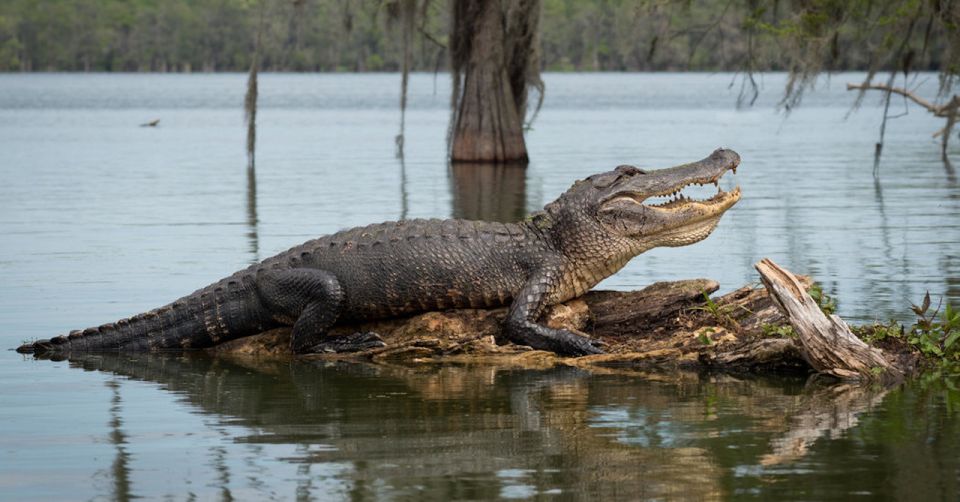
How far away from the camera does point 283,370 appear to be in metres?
10.3

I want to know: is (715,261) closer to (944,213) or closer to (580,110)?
(944,213)

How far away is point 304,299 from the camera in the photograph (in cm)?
1065

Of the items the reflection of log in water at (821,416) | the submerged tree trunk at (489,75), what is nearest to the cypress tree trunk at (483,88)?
the submerged tree trunk at (489,75)

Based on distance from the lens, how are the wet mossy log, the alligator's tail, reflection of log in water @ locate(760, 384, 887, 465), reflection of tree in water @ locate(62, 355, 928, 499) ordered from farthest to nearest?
1. the alligator's tail
2. the wet mossy log
3. reflection of log in water @ locate(760, 384, 887, 465)
4. reflection of tree in water @ locate(62, 355, 928, 499)

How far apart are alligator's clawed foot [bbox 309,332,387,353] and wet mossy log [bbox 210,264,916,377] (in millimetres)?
42

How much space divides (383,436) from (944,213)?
1575 cm

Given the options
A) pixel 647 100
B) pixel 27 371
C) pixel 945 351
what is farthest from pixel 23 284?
pixel 647 100

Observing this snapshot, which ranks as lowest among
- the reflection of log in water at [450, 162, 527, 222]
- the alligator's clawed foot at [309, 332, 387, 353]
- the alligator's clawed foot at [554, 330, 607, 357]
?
the reflection of log in water at [450, 162, 527, 222]

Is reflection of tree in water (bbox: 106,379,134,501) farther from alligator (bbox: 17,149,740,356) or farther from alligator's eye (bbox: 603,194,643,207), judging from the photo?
alligator's eye (bbox: 603,194,643,207)

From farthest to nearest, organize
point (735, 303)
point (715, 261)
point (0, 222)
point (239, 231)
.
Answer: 1. point (0, 222)
2. point (239, 231)
3. point (715, 261)
4. point (735, 303)

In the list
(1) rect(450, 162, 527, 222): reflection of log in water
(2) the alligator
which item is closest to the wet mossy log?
(2) the alligator

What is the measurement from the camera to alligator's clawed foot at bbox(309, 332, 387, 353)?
35.1ft

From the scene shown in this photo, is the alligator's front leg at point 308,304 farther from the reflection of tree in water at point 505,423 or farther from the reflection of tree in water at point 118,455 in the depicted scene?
the reflection of tree in water at point 118,455

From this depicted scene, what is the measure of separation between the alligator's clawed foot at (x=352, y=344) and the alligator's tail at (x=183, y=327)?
0.48 metres
